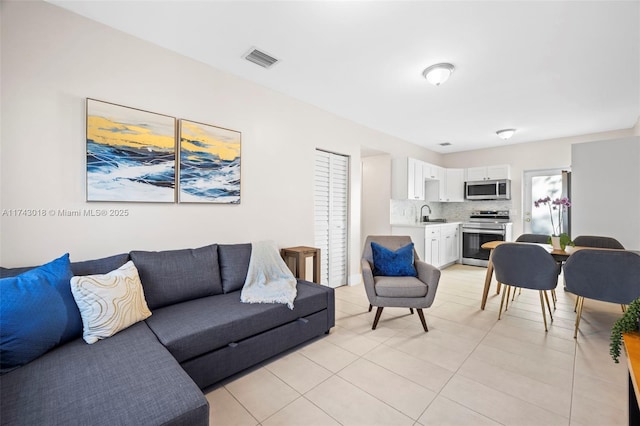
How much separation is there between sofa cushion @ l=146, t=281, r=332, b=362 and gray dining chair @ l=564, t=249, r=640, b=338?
2.41 meters

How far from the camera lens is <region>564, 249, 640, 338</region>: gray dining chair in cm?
234

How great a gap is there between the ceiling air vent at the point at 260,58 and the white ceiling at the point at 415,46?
53 mm

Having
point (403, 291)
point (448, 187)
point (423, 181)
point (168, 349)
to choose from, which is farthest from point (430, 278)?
point (448, 187)

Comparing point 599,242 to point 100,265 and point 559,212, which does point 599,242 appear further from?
point 100,265

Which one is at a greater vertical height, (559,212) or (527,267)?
(559,212)

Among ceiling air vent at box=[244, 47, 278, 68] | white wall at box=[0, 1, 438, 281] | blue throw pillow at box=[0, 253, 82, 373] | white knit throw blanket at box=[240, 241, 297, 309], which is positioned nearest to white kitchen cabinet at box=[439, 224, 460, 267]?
white wall at box=[0, 1, 438, 281]

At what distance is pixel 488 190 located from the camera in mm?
5871

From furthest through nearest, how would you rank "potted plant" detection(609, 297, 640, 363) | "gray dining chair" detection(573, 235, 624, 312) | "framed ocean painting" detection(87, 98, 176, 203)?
1. "gray dining chair" detection(573, 235, 624, 312)
2. "framed ocean painting" detection(87, 98, 176, 203)
3. "potted plant" detection(609, 297, 640, 363)

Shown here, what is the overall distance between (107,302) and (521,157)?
6955mm

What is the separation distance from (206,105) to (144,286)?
171 cm

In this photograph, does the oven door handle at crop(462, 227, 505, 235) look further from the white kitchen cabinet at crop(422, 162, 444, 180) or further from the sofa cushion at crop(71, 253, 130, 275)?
the sofa cushion at crop(71, 253, 130, 275)

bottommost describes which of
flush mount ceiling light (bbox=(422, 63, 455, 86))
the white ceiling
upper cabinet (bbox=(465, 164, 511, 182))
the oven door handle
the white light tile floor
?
the white light tile floor

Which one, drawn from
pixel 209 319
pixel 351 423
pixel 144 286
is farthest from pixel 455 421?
pixel 144 286

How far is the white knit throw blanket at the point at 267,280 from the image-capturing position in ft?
7.60
